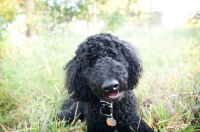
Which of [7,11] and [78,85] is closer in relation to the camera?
[78,85]

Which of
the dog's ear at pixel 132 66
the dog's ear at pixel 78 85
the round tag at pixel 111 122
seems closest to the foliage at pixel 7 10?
the dog's ear at pixel 78 85

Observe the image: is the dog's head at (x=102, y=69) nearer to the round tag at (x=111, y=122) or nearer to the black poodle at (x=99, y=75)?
the black poodle at (x=99, y=75)

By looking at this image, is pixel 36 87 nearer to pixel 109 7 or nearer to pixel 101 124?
pixel 101 124

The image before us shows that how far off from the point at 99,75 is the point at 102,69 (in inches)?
3.3

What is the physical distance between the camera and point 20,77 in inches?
125

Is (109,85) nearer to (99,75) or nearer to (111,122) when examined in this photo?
(99,75)

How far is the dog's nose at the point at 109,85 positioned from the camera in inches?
72.8

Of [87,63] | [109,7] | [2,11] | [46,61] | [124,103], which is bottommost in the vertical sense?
[124,103]

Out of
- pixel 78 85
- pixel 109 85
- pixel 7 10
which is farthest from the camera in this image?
pixel 7 10

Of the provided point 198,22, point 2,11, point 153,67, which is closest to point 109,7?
point 198,22

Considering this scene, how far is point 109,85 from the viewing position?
184 centimetres

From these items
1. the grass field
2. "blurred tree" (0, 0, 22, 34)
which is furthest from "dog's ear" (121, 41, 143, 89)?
"blurred tree" (0, 0, 22, 34)

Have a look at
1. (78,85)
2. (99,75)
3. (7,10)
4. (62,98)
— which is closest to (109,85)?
(99,75)

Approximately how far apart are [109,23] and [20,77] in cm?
930
